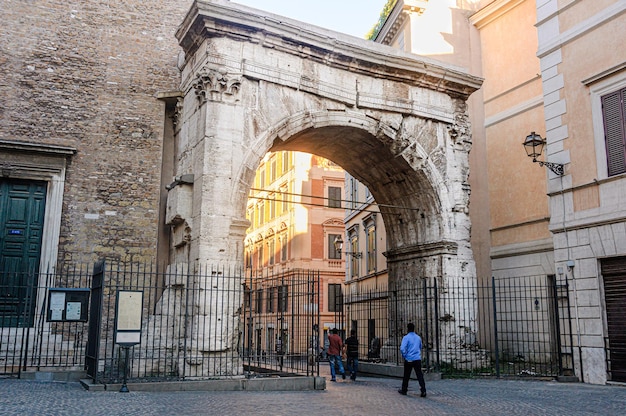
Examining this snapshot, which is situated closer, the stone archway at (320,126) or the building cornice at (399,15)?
the stone archway at (320,126)

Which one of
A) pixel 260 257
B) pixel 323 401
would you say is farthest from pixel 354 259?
pixel 323 401

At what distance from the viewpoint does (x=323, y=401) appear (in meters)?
8.94

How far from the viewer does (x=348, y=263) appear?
Result: 2641 centimetres

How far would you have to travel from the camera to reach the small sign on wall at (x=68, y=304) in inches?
396

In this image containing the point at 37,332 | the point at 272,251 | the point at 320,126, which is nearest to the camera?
the point at 37,332

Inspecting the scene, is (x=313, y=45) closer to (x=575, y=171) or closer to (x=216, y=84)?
(x=216, y=84)

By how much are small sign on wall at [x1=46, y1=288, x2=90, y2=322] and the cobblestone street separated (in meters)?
1.07

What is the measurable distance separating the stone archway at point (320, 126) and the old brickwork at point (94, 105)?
1.09 m

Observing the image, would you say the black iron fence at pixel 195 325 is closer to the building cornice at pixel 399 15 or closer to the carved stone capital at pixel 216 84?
the carved stone capital at pixel 216 84

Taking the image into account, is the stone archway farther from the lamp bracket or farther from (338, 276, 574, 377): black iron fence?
the lamp bracket

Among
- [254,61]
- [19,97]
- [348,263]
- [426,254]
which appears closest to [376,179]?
[426,254]

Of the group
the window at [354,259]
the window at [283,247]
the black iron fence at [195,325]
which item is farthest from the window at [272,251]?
the black iron fence at [195,325]

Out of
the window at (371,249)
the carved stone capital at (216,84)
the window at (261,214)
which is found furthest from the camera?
the window at (261,214)

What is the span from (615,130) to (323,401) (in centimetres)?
723
